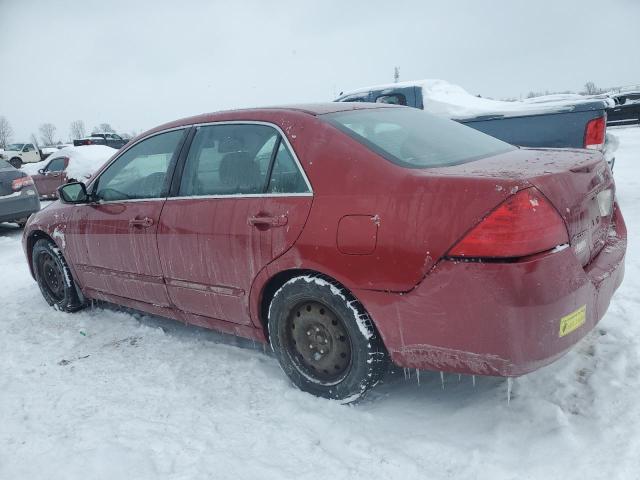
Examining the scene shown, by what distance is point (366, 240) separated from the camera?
91.8 inches

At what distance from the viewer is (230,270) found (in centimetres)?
297

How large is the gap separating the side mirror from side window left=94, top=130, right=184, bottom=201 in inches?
3.6

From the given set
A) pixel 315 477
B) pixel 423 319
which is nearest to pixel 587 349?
pixel 423 319

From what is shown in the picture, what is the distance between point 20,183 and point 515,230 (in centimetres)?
887

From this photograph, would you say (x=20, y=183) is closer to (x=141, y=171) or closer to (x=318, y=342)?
(x=141, y=171)

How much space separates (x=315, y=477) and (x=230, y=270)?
1.24m

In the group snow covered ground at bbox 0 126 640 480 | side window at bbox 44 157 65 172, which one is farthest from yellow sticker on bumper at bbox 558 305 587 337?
side window at bbox 44 157 65 172

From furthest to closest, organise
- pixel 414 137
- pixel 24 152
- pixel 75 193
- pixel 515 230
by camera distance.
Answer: pixel 24 152
pixel 75 193
pixel 414 137
pixel 515 230

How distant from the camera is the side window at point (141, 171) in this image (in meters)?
3.48

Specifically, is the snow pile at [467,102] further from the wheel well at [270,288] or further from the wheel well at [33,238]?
the wheel well at [33,238]

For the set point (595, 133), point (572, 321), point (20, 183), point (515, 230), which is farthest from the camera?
point (20, 183)

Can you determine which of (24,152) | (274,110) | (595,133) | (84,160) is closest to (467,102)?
(595,133)

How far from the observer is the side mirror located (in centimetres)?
402

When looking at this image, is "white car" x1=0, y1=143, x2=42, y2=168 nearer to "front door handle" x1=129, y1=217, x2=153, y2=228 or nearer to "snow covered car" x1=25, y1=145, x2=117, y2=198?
"snow covered car" x1=25, y1=145, x2=117, y2=198
